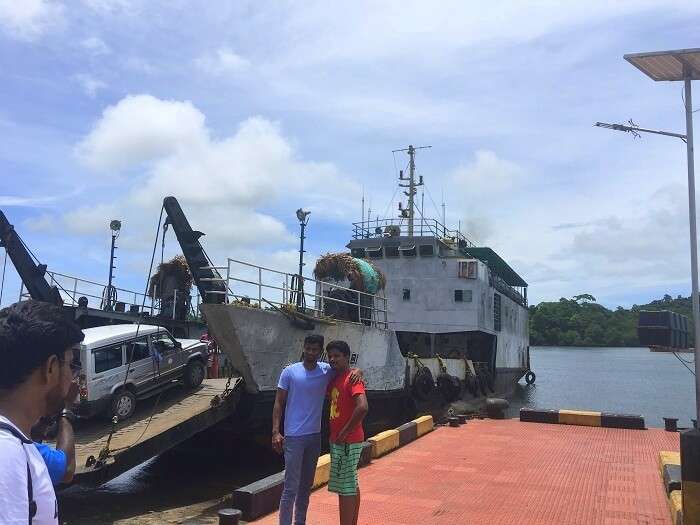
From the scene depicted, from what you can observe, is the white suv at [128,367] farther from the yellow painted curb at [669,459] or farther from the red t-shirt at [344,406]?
the yellow painted curb at [669,459]

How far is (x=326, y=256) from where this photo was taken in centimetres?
1568

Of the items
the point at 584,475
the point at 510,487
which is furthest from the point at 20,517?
the point at 584,475

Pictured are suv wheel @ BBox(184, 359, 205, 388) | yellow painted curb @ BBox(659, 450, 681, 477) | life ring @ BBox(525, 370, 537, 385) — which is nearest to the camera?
yellow painted curb @ BBox(659, 450, 681, 477)

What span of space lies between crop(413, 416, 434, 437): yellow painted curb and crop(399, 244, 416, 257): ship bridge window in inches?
448

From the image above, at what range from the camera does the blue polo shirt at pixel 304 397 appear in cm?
495

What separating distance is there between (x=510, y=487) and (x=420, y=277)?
15.1 meters

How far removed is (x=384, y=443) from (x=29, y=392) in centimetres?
791

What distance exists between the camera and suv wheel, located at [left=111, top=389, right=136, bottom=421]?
1030 cm

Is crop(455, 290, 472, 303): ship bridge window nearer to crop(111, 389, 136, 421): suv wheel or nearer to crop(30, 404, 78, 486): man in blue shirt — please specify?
crop(111, 389, 136, 421): suv wheel

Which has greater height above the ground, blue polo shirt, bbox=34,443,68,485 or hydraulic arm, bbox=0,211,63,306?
hydraulic arm, bbox=0,211,63,306

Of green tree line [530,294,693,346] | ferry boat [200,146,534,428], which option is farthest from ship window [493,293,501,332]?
green tree line [530,294,693,346]

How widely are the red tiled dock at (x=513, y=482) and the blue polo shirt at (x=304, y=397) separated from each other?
4.45ft

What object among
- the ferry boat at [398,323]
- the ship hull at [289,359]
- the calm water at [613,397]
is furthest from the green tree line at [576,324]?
the ship hull at [289,359]

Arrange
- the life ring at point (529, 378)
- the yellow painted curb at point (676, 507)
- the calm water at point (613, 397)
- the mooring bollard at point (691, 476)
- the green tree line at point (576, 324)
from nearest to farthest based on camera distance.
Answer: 1. the mooring bollard at point (691, 476)
2. the yellow painted curb at point (676, 507)
3. the calm water at point (613, 397)
4. the life ring at point (529, 378)
5. the green tree line at point (576, 324)
